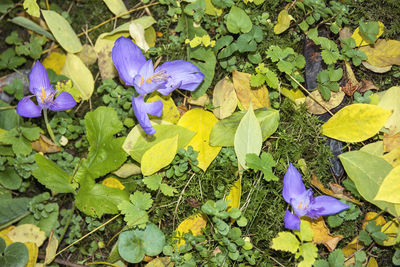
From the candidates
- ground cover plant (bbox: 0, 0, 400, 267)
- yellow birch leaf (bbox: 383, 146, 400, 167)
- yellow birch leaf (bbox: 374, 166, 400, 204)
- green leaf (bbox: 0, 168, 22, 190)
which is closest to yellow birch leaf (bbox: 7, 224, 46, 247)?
ground cover plant (bbox: 0, 0, 400, 267)

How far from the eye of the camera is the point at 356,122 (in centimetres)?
205

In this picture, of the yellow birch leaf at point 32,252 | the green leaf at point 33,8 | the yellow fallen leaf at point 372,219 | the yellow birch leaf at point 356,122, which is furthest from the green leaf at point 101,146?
the yellow fallen leaf at point 372,219

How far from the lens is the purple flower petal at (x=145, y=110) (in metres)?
2.00

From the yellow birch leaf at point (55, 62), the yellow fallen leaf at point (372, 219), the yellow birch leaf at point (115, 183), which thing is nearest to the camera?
the yellow fallen leaf at point (372, 219)

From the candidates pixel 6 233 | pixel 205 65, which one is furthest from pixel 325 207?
pixel 6 233

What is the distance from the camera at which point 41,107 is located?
2.21 metres

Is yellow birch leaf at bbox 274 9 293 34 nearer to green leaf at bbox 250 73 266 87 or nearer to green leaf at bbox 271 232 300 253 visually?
green leaf at bbox 250 73 266 87

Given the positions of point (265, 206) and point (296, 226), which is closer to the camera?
point (296, 226)

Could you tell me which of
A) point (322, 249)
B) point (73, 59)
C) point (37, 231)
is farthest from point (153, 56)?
point (322, 249)

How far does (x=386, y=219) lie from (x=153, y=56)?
1563 mm

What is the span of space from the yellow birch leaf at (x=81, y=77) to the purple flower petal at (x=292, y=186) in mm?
1276

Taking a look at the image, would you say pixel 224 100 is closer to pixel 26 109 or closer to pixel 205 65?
pixel 205 65

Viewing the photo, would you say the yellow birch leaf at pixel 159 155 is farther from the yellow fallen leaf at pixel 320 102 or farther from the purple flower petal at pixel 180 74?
the yellow fallen leaf at pixel 320 102

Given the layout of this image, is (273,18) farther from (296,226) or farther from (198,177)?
(296,226)
